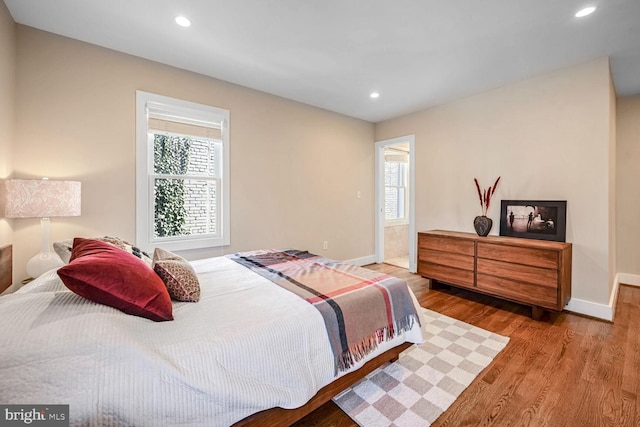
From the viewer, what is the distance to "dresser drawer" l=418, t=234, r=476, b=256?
3.18m

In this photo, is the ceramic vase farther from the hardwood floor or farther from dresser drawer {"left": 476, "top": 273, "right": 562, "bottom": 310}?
the hardwood floor

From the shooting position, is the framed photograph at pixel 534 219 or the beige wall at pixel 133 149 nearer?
the beige wall at pixel 133 149

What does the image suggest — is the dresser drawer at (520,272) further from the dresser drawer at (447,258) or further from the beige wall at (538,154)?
the beige wall at (538,154)

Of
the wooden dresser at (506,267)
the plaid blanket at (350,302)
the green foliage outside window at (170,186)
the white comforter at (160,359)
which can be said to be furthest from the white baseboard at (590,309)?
the green foliage outside window at (170,186)

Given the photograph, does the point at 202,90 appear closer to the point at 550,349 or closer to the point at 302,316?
the point at 302,316

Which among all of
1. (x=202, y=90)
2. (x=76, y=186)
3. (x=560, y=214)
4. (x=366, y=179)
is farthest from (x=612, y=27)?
(x=76, y=186)

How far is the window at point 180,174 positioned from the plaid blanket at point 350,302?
4.31 ft

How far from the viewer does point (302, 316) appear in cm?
135

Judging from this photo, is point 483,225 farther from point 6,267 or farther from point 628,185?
point 6,267

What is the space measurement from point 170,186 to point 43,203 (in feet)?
3.68

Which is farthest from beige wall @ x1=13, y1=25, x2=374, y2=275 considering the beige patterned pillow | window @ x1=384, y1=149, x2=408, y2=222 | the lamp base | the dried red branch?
the dried red branch

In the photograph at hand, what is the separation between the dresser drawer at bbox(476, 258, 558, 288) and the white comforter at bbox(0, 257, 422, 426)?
244cm

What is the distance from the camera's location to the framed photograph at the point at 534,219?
290cm

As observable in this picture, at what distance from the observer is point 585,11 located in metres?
2.00
